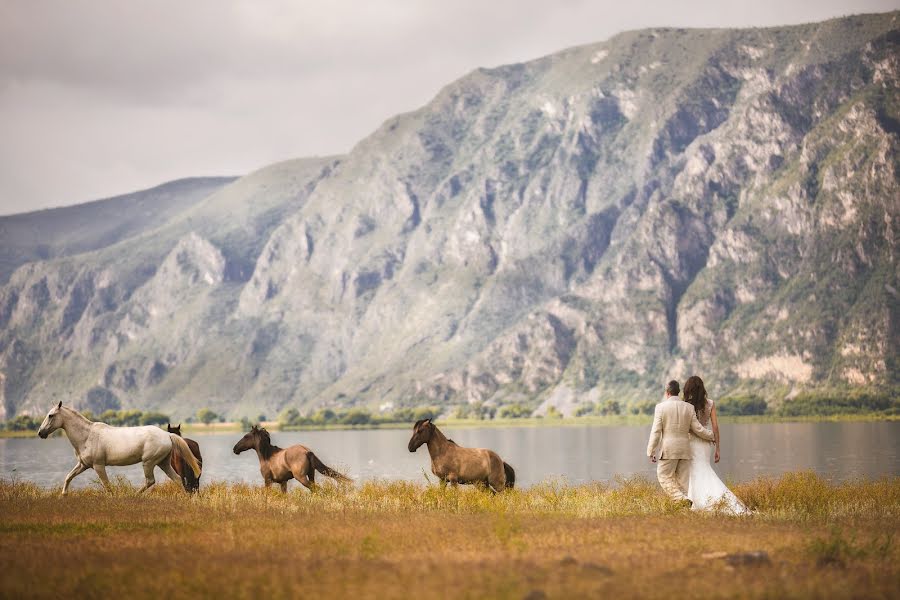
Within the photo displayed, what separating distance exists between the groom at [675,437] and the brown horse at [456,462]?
4407 millimetres

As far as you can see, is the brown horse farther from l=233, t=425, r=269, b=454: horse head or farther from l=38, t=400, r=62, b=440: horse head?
l=38, t=400, r=62, b=440: horse head

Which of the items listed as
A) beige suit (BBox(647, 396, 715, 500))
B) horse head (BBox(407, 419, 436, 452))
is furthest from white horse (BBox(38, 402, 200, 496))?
beige suit (BBox(647, 396, 715, 500))

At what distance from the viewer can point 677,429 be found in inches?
893

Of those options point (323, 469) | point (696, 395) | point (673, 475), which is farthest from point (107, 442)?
point (696, 395)

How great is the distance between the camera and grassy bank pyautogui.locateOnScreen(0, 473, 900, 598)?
1324 cm

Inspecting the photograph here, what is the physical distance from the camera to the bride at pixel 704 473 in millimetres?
22047

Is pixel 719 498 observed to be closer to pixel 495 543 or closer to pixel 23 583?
pixel 495 543

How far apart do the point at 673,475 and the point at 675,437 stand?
3.19 feet

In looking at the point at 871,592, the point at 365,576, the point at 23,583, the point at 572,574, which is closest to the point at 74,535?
the point at 23,583

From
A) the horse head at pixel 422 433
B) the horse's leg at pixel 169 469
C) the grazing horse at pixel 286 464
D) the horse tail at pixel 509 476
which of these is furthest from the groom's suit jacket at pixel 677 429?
the horse's leg at pixel 169 469

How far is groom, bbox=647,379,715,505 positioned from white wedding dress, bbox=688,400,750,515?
169mm

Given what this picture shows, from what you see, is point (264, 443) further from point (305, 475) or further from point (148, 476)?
point (148, 476)

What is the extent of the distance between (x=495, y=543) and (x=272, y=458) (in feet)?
39.2

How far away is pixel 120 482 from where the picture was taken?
1093 inches
